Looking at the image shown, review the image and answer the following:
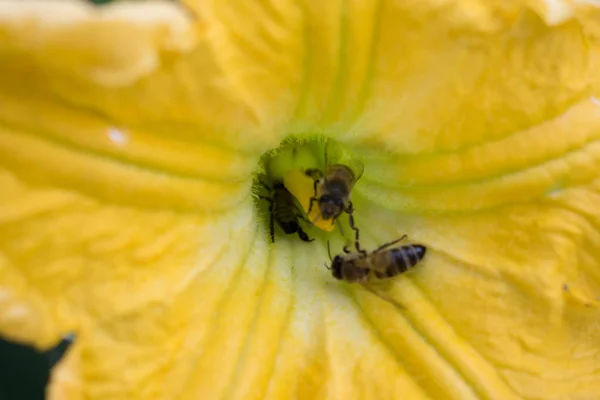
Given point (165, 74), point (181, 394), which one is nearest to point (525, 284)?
point (181, 394)

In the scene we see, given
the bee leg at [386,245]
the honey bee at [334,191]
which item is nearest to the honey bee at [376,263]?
the bee leg at [386,245]

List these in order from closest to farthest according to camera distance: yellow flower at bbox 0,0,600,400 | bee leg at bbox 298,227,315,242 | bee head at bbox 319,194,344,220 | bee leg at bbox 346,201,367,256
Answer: yellow flower at bbox 0,0,600,400 → bee head at bbox 319,194,344,220 → bee leg at bbox 346,201,367,256 → bee leg at bbox 298,227,315,242

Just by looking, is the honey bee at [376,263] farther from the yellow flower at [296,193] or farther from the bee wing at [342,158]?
the bee wing at [342,158]

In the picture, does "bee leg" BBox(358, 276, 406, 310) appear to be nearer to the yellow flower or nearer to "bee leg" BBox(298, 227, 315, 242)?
the yellow flower

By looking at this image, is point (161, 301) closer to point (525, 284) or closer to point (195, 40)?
point (195, 40)

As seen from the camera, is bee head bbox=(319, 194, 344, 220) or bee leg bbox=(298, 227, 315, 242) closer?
bee head bbox=(319, 194, 344, 220)

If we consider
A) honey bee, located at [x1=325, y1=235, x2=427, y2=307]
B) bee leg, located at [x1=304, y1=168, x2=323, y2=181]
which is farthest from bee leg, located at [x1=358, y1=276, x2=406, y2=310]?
bee leg, located at [x1=304, y1=168, x2=323, y2=181]

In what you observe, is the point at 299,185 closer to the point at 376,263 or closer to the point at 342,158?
the point at 342,158

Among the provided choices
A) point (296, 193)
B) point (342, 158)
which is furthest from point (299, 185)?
point (342, 158)
